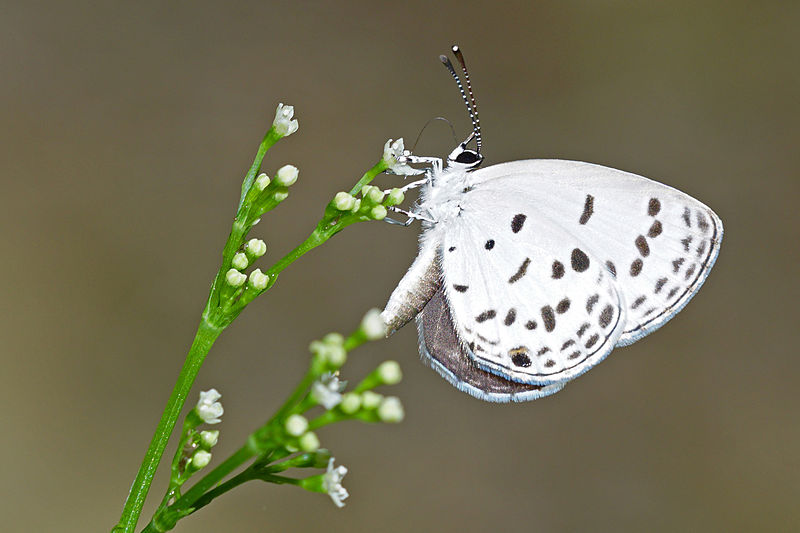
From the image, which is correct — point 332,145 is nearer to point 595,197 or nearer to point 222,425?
point 222,425

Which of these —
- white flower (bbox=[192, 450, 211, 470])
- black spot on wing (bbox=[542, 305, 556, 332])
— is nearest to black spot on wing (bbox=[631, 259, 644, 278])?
black spot on wing (bbox=[542, 305, 556, 332])

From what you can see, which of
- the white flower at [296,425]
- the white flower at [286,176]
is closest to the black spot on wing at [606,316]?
the white flower at [286,176]

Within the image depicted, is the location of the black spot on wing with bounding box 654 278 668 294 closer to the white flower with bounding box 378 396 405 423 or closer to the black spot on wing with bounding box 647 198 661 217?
the black spot on wing with bounding box 647 198 661 217

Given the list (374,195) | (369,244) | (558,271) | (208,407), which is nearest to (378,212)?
(374,195)

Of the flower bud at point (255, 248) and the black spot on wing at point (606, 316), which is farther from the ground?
the flower bud at point (255, 248)

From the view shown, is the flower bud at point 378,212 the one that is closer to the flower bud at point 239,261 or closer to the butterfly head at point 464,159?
the flower bud at point 239,261

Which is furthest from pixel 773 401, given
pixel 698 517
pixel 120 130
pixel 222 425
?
pixel 120 130
